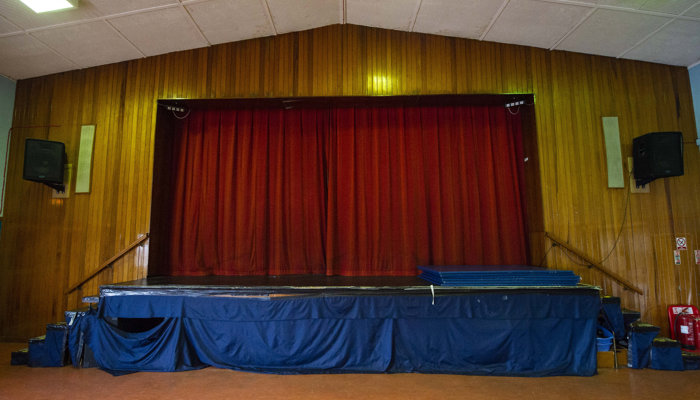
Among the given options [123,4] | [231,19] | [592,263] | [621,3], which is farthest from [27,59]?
[592,263]

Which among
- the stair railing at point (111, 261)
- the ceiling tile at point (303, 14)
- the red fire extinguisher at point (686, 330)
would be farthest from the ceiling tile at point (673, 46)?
the stair railing at point (111, 261)

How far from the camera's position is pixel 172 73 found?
207 inches

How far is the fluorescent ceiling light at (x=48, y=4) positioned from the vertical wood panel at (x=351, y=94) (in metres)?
1.26

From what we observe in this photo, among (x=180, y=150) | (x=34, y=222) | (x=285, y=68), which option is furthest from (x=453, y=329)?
(x=34, y=222)

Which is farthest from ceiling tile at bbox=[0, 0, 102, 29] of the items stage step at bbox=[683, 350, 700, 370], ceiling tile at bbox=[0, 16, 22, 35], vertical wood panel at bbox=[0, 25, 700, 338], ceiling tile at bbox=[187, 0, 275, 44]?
stage step at bbox=[683, 350, 700, 370]

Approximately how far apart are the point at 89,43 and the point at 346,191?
13.4 ft

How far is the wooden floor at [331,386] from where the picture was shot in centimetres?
326

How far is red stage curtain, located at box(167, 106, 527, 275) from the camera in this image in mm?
5312

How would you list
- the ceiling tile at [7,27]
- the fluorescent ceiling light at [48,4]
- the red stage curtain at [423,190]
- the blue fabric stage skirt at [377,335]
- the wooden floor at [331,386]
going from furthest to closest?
1. the red stage curtain at [423,190]
2. the ceiling tile at [7,27]
3. the fluorescent ceiling light at [48,4]
4. the blue fabric stage skirt at [377,335]
5. the wooden floor at [331,386]

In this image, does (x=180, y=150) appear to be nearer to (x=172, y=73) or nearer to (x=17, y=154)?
(x=172, y=73)

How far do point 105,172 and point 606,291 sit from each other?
714cm

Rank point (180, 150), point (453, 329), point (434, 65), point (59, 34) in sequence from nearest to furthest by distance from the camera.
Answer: point (453, 329) → point (59, 34) → point (434, 65) → point (180, 150)

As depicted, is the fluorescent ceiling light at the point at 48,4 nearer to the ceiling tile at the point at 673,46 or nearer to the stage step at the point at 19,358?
the stage step at the point at 19,358

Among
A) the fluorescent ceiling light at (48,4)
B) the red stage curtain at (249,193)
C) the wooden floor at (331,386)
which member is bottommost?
the wooden floor at (331,386)
